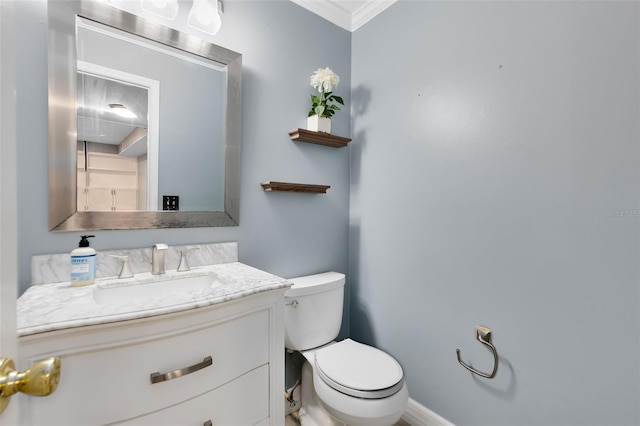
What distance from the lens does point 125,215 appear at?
3.72 feet

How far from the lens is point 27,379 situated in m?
0.37

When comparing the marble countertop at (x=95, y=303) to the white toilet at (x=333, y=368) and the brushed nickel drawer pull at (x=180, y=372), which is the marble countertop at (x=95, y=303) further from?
the white toilet at (x=333, y=368)

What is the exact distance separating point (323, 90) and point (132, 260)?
1270 mm

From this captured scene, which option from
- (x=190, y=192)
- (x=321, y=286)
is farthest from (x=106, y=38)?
(x=321, y=286)

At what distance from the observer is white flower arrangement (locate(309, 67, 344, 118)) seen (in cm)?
157

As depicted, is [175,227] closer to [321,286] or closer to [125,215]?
[125,215]

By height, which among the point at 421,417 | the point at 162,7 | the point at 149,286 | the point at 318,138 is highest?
the point at 162,7

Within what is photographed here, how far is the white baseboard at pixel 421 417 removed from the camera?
139cm

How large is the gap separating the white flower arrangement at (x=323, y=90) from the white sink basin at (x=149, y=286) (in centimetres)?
106

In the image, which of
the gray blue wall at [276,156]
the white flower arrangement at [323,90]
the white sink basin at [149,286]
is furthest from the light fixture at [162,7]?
the white sink basin at [149,286]

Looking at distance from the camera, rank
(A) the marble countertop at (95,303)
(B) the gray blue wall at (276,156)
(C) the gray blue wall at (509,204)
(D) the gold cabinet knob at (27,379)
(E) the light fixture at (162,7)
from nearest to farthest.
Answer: (D) the gold cabinet knob at (27,379) < (A) the marble countertop at (95,303) < (C) the gray blue wall at (509,204) < (B) the gray blue wall at (276,156) < (E) the light fixture at (162,7)

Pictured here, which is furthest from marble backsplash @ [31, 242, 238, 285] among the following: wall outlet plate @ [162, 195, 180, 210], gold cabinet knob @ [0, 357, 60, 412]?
gold cabinet knob @ [0, 357, 60, 412]

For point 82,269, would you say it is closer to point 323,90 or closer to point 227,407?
point 227,407

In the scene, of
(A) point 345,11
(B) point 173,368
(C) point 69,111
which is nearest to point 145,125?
(C) point 69,111
